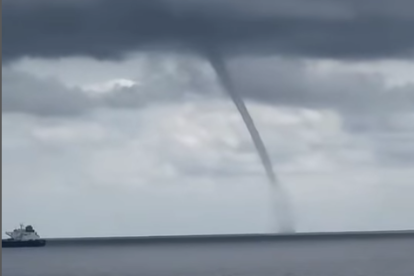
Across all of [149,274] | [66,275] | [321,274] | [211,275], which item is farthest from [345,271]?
[66,275]

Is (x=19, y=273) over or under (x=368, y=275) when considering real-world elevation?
over

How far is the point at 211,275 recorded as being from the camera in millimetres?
130750

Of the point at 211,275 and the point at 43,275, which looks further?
the point at 43,275

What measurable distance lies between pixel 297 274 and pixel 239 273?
8690mm

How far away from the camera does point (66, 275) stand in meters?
139

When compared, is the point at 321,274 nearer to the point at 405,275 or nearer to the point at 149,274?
the point at 405,275

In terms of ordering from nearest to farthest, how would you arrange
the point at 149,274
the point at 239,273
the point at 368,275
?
the point at 368,275 → the point at 239,273 → the point at 149,274

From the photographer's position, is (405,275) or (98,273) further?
(98,273)

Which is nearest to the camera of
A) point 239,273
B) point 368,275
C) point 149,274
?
point 368,275

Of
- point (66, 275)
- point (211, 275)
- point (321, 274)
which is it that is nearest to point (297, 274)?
point (321, 274)

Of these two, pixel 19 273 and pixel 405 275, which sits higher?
pixel 19 273

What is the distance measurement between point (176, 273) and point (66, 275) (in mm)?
16801

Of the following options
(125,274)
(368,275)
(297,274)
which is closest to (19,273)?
(125,274)

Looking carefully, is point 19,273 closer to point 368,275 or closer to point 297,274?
point 297,274
